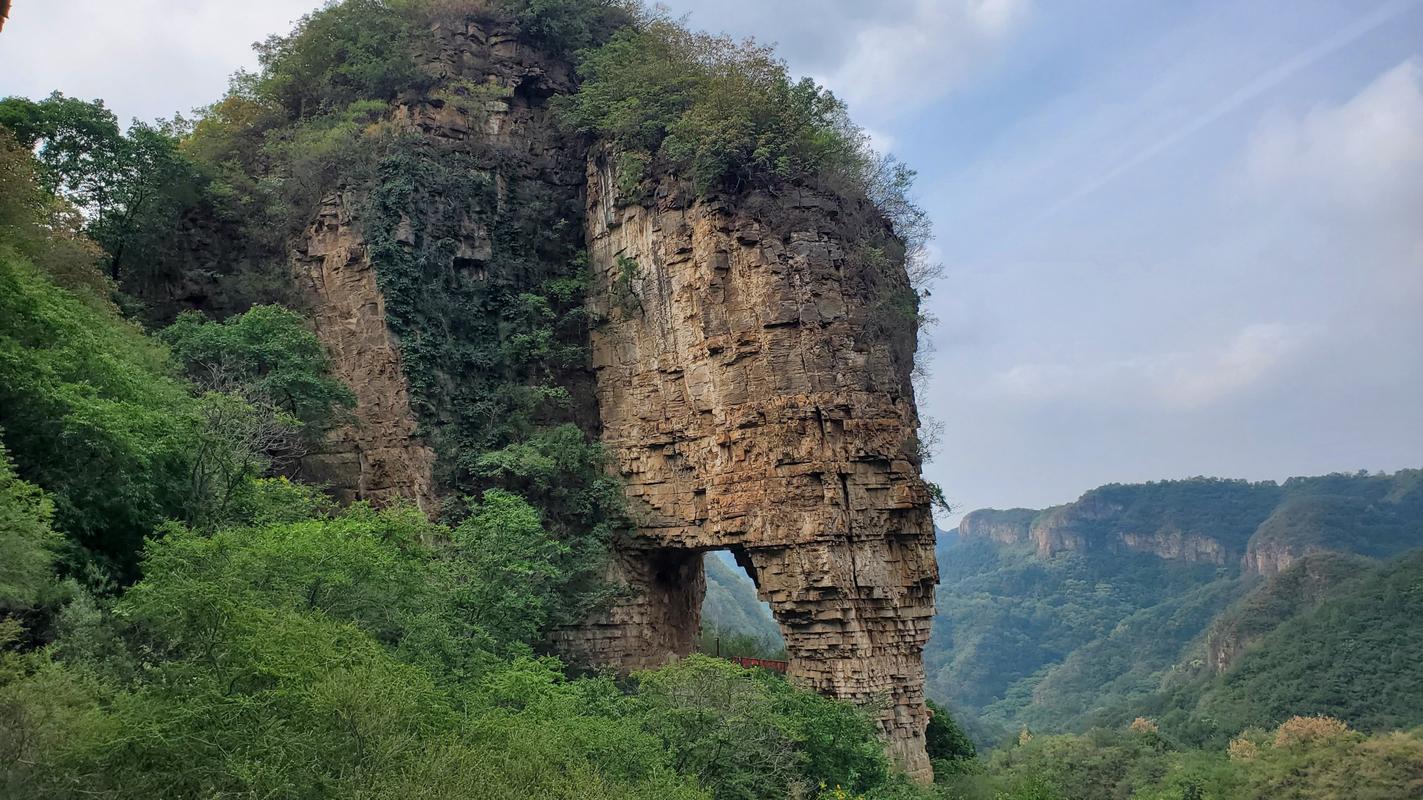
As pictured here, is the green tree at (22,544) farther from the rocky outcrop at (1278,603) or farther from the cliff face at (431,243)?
the rocky outcrop at (1278,603)

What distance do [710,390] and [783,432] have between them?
79.3 inches

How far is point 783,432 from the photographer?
19.2 meters

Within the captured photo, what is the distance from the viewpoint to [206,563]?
10727 mm

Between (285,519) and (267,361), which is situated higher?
(267,361)

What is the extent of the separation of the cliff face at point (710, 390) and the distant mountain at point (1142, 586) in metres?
31.8

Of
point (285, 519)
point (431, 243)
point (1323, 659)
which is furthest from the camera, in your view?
point (1323, 659)

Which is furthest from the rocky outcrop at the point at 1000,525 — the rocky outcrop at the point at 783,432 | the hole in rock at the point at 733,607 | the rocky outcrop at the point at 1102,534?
the rocky outcrop at the point at 783,432

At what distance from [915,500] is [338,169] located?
1474 cm

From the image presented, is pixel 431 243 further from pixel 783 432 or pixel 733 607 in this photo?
pixel 733 607

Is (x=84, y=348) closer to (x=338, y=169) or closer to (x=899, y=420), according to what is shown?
(x=338, y=169)

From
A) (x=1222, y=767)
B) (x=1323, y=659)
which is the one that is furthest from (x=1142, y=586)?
(x=1222, y=767)

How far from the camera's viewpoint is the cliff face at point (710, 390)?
1920 centimetres

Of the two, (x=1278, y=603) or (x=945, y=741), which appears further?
(x=1278, y=603)

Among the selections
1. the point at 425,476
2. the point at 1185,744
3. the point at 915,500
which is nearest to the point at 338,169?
the point at 425,476
